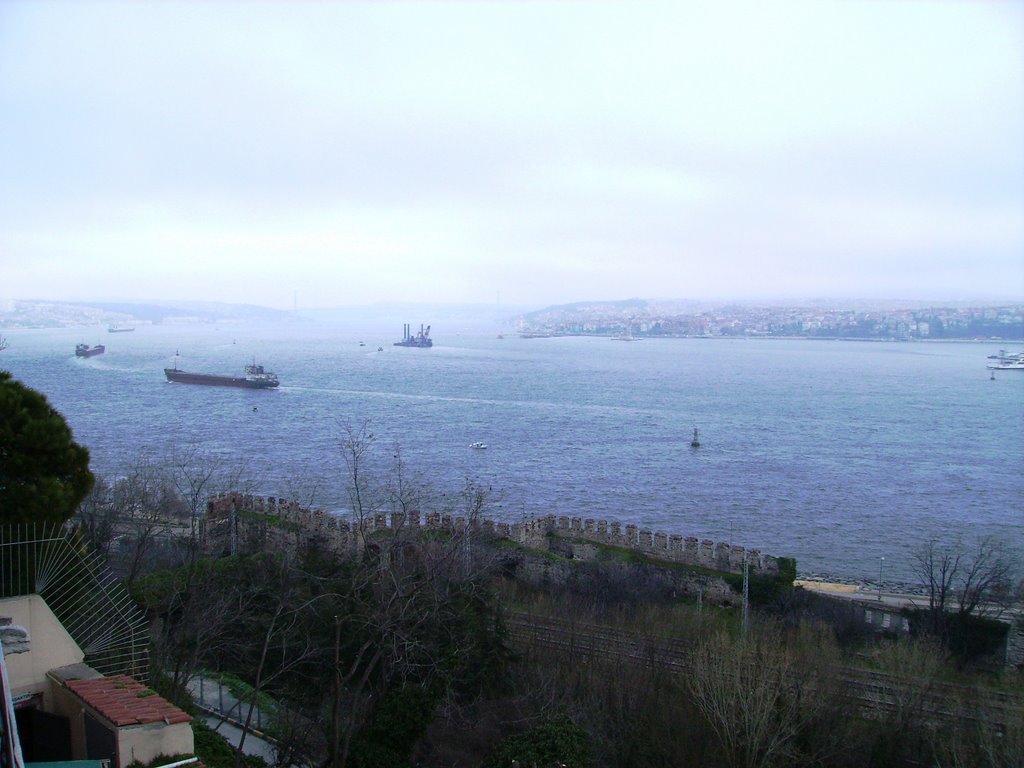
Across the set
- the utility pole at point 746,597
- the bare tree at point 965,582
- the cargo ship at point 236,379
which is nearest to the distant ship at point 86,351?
the cargo ship at point 236,379

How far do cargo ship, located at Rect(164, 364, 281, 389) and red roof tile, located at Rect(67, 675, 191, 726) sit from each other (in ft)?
171

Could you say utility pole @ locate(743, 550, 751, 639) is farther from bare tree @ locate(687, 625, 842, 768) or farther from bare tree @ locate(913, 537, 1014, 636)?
bare tree @ locate(913, 537, 1014, 636)

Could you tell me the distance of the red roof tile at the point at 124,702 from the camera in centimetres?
551

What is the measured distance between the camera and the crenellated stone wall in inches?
646

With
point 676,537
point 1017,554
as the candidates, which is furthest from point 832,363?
point 676,537

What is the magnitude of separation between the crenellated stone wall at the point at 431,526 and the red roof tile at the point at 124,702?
8.81 meters

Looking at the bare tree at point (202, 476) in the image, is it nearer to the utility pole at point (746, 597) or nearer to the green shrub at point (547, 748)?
the green shrub at point (547, 748)

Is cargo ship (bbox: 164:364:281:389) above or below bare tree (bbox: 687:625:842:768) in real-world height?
above

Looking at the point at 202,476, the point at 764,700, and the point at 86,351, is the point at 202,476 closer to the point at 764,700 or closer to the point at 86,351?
the point at 764,700

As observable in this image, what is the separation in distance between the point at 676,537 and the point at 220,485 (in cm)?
1294

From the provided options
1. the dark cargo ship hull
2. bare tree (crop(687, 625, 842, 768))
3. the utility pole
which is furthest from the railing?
the dark cargo ship hull

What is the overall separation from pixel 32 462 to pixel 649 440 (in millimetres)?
32109

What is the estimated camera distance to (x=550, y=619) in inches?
499

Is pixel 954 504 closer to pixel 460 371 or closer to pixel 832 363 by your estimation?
pixel 460 371
